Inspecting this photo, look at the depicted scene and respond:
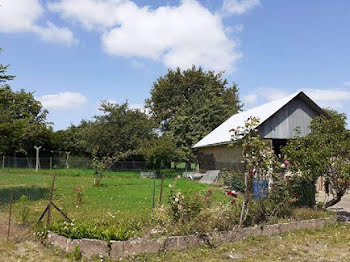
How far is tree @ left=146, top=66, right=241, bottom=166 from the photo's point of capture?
32.1 metres

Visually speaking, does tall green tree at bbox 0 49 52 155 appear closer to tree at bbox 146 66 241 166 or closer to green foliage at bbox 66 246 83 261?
green foliage at bbox 66 246 83 261

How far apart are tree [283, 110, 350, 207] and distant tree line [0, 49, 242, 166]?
58.6ft

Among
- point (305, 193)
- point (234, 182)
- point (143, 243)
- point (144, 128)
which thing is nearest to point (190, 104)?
point (144, 128)

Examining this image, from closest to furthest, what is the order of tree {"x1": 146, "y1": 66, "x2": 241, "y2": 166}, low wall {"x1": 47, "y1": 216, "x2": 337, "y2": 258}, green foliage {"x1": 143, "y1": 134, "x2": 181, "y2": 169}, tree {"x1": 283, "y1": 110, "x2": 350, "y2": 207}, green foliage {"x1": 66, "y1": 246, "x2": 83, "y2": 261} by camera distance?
green foliage {"x1": 66, "y1": 246, "x2": 83, "y2": 261} < low wall {"x1": 47, "y1": 216, "x2": 337, "y2": 258} < tree {"x1": 283, "y1": 110, "x2": 350, "y2": 207} < green foliage {"x1": 143, "y1": 134, "x2": 181, "y2": 169} < tree {"x1": 146, "y1": 66, "x2": 241, "y2": 166}

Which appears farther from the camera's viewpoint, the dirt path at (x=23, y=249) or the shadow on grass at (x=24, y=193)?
the shadow on grass at (x=24, y=193)

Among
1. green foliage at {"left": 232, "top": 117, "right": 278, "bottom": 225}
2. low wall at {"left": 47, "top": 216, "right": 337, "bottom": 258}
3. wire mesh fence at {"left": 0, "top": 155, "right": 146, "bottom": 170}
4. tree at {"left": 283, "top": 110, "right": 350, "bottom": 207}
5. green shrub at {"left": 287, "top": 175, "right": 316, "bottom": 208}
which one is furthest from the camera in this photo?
wire mesh fence at {"left": 0, "top": 155, "right": 146, "bottom": 170}

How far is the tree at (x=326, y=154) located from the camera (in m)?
8.98

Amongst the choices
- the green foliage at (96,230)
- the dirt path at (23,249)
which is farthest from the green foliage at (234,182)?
the dirt path at (23,249)

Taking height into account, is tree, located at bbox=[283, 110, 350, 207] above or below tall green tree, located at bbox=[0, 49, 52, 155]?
below

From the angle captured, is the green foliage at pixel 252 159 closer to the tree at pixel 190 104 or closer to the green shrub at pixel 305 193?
the green shrub at pixel 305 193

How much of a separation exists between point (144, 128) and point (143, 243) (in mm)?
23919

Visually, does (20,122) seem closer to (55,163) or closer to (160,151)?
(160,151)

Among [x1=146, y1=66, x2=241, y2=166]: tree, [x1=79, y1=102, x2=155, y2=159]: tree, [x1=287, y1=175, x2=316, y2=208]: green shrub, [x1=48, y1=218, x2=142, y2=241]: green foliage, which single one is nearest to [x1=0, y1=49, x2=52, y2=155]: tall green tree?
[x1=79, y1=102, x2=155, y2=159]: tree

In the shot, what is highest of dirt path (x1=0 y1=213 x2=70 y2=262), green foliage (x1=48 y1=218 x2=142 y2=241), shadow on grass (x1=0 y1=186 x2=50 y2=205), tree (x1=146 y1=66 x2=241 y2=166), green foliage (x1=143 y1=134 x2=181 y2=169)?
tree (x1=146 y1=66 x2=241 y2=166)
